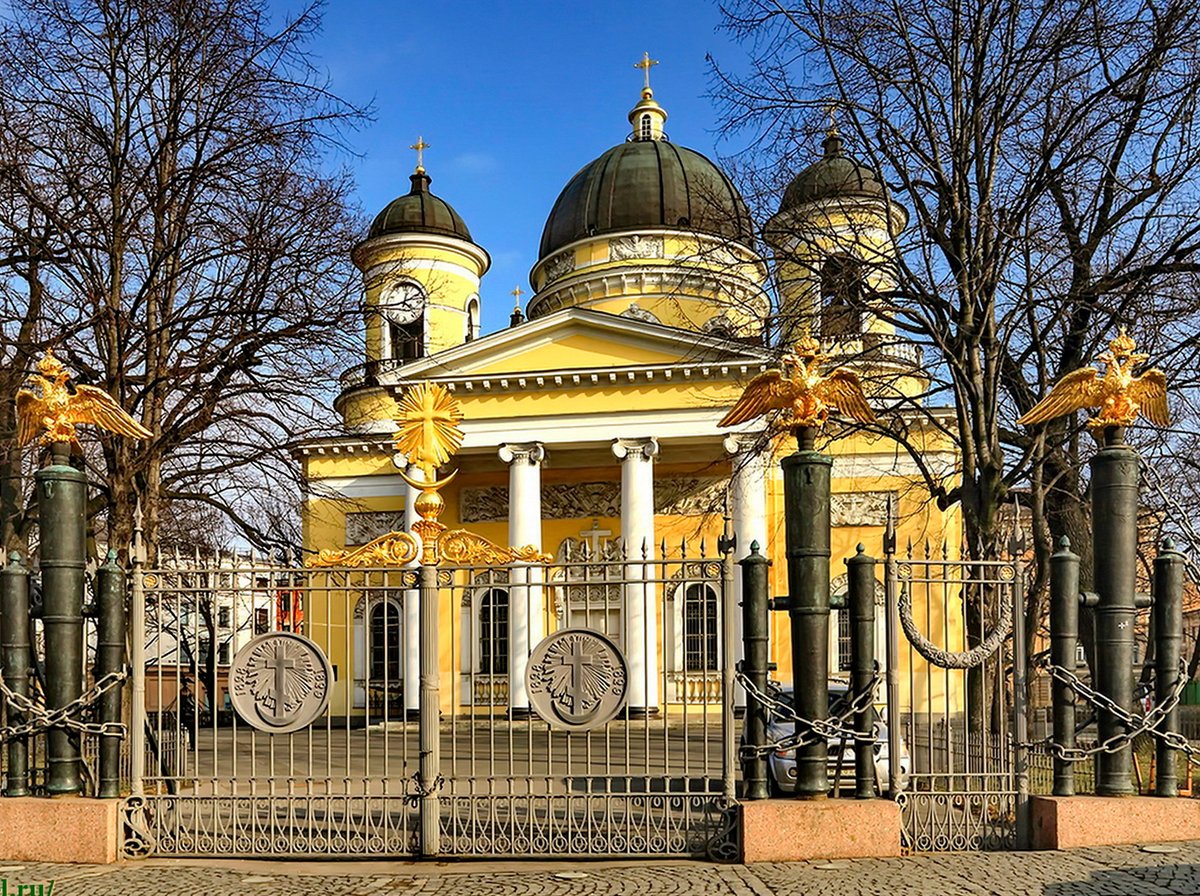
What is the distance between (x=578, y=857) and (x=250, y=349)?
787 cm

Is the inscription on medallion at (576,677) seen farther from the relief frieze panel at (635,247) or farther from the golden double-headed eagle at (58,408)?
the relief frieze panel at (635,247)

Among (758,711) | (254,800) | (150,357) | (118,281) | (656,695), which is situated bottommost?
(656,695)

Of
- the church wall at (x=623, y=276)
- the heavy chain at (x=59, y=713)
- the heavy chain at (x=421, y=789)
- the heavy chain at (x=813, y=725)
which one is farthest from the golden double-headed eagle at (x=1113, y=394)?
the church wall at (x=623, y=276)

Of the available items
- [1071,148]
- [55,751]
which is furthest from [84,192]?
[1071,148]

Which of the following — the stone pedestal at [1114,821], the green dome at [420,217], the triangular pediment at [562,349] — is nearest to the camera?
the stone pedestal at [1114,821]

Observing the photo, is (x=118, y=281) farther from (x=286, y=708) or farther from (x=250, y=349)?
(x=286, y=708)

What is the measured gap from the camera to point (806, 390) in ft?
29.3

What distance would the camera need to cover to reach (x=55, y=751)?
353 inches

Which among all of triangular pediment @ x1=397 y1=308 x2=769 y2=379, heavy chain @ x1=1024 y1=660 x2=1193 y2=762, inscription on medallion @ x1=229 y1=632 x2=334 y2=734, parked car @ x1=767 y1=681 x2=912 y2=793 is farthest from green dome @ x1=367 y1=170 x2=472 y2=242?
heavy chain @ x1=1024 y1=660 x2=1193 y2=762

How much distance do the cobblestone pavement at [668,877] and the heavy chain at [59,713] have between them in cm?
95

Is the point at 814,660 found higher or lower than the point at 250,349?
lower

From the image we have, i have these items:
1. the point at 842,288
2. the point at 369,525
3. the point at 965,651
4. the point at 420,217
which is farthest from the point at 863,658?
the point at 420,217

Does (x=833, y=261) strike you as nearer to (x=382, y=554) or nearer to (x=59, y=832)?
(x=382, y=554)

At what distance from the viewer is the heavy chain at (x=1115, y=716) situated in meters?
8.67
